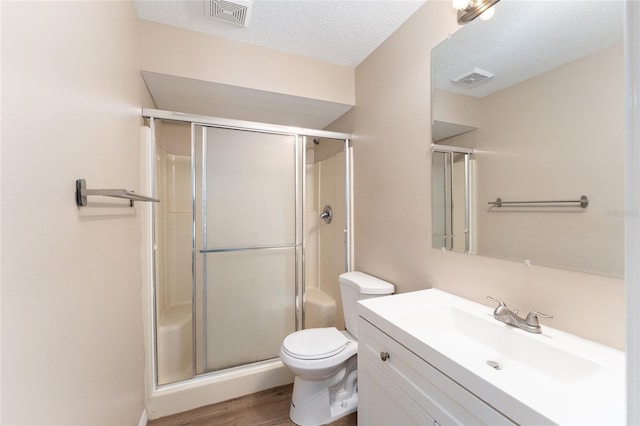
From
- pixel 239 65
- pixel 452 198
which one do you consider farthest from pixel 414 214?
pixel 239 65

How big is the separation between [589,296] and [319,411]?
1.49 meters

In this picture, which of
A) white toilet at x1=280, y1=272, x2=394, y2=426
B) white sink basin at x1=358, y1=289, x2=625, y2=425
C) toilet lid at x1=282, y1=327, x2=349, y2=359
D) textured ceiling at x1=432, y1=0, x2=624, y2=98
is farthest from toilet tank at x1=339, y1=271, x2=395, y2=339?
textured ceiling at x1=432, y1=0, x2=624, y2=98

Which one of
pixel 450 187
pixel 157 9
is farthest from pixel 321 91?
pixel 450 187

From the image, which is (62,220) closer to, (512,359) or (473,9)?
(512,359)

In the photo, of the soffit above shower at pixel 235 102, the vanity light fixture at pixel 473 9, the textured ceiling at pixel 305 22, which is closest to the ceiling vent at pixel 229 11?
the textured ceiling at pixel 305 22

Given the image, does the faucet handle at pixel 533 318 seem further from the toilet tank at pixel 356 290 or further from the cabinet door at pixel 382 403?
the toilet tank at pixel 356 290

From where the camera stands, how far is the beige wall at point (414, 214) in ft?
3.06

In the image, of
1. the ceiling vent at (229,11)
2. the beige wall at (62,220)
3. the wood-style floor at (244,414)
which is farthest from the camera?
the wood-style floor at (244,414)

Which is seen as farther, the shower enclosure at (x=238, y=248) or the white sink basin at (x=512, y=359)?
the shower enclosure at (x=238, y=248)

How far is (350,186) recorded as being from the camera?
2309 mm

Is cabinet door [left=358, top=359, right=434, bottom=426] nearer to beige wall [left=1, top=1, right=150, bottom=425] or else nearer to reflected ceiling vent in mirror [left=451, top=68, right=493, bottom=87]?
beige wall [left=1, top=1, right=150, bottom=425]

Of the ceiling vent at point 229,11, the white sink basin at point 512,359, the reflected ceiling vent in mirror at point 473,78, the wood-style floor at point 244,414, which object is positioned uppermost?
the ceiling vent at point 229,11

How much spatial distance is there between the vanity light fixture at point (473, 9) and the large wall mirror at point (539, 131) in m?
0.03

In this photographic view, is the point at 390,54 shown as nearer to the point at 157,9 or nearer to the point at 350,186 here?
the point at 350,186
